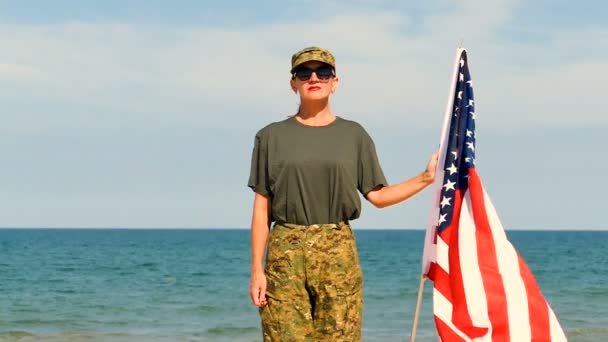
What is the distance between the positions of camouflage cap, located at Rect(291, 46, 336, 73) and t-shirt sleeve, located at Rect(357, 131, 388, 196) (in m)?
A: 0.39

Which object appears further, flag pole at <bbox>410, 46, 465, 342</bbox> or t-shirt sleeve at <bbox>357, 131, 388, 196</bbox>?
flag pole at <bbox>410, 46, 465, 342</bbox>

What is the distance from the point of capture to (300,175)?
4.65 metres

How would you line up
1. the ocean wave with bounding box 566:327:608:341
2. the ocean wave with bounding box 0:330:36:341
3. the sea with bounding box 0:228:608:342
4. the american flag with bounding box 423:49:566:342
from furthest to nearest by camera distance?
the sea with bounding box 0:228:608:342, the ocean wave with bounding box 0:330:36:341, the ocean wave with bounding box 566:327:608:341, the american flag with bounding box 423:49:566:342

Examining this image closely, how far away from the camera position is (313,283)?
4.64m

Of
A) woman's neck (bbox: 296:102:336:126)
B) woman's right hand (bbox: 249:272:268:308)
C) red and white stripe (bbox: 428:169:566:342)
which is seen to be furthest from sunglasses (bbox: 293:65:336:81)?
red and white stripe (bbox: 428:169:566:342)

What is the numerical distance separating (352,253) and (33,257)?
51.5 metres

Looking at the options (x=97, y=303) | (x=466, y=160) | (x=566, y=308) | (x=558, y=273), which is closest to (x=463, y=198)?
(x=466, y=160)

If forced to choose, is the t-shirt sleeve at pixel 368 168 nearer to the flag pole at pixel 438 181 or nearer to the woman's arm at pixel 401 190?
the woman's arm at pixel 401 190

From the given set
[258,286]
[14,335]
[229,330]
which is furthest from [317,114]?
[14,335]

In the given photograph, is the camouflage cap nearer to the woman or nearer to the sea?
the woman

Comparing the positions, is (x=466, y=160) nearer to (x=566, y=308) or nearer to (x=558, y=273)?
(x=566, y=308)

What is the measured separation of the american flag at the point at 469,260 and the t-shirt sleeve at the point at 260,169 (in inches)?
38.9

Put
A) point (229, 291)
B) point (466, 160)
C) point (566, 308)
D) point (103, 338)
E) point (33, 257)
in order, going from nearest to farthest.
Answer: point (466, 160), point (103, 338), point (566, 308), point (229, 291), point (33, 257)

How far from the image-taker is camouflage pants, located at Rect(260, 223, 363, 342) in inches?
182
